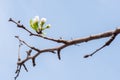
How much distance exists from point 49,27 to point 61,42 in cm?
191

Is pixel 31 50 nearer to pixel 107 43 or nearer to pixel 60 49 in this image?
pixel 60 49

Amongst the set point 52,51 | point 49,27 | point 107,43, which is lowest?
point 49,27

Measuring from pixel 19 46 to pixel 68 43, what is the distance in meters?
0.93

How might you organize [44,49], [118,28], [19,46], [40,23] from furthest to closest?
[40,23] → [19,46] → [44,49] → [118,28]

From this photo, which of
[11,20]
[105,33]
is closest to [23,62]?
[11,20]

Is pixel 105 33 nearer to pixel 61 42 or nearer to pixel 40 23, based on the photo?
pixel 61 42

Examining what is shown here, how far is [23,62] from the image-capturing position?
443 centimetres

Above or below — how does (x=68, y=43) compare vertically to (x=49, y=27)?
above

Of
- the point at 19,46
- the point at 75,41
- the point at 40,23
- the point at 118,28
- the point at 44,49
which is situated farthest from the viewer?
the point at 40,23

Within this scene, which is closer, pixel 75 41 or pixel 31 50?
pixel 75 41

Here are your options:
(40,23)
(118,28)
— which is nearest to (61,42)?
(118,28)

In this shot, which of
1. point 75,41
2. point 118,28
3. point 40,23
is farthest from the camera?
point 40,23

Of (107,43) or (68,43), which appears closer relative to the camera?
(107,43)

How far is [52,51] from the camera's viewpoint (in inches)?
166
